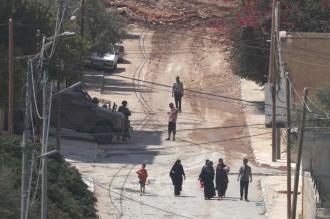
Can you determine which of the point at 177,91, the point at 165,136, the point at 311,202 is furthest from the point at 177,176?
the point at 177,91

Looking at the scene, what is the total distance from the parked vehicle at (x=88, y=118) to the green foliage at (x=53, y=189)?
801 cm

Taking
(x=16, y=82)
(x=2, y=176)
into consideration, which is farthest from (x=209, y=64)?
(x=2, y=176)

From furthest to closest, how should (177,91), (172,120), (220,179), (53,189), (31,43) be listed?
(177,91) → (172,120) → (31,43) → (220,179) → (53,189)

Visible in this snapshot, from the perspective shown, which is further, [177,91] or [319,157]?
[177,91]

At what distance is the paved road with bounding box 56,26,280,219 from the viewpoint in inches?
1307

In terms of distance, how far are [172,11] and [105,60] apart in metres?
13.3

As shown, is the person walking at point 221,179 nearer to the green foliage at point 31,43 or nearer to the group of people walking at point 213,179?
the group of people walking at point 213,179

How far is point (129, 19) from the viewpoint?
65.6 meters

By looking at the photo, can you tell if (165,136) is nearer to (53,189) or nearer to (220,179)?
(220,179)

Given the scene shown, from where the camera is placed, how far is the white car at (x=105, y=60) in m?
53.6

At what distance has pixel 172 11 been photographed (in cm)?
6625

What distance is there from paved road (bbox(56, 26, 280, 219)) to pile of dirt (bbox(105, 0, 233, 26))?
1892 millimetres

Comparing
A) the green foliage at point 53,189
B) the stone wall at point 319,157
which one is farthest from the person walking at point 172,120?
the green foliage at point 53,189

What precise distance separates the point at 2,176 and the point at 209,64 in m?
29.8
